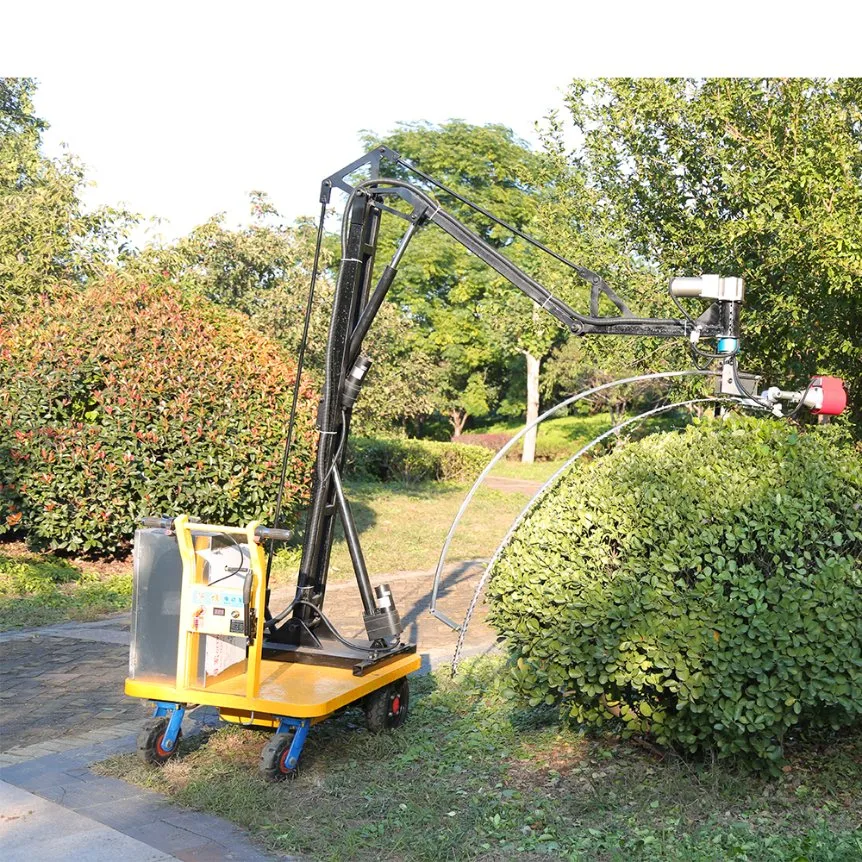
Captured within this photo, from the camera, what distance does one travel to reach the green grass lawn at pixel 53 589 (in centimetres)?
836

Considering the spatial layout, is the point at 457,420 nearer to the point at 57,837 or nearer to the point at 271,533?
the point at 271,533

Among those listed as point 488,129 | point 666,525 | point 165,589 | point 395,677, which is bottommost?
point 395,677

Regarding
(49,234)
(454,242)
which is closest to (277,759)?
(49,234)

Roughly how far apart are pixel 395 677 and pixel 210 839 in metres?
1.48

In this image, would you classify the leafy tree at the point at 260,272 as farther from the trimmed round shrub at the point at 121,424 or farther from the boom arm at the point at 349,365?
the boom arm at the point at 349,365

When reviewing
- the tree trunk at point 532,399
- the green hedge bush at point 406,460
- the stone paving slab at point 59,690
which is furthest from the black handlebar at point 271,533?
the tree trunk at point 532,399

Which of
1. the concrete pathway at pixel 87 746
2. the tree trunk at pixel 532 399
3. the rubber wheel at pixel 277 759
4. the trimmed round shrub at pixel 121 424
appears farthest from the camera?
the tree trunk at pixel 532 399

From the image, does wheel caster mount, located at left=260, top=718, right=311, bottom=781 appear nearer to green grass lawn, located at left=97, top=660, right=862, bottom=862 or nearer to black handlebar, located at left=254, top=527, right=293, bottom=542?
green grass lawn, located at left=97, top=660, right=862, bottom=862

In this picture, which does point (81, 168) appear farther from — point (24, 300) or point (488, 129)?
point (488, 129)

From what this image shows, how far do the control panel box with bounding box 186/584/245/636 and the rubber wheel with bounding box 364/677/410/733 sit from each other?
40.9 inches

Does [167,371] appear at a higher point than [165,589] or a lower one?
higher

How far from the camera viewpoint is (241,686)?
15.7 ft

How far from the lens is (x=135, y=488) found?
1009 cm

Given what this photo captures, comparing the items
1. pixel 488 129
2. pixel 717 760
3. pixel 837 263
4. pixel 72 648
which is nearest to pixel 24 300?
pixel 72 648
